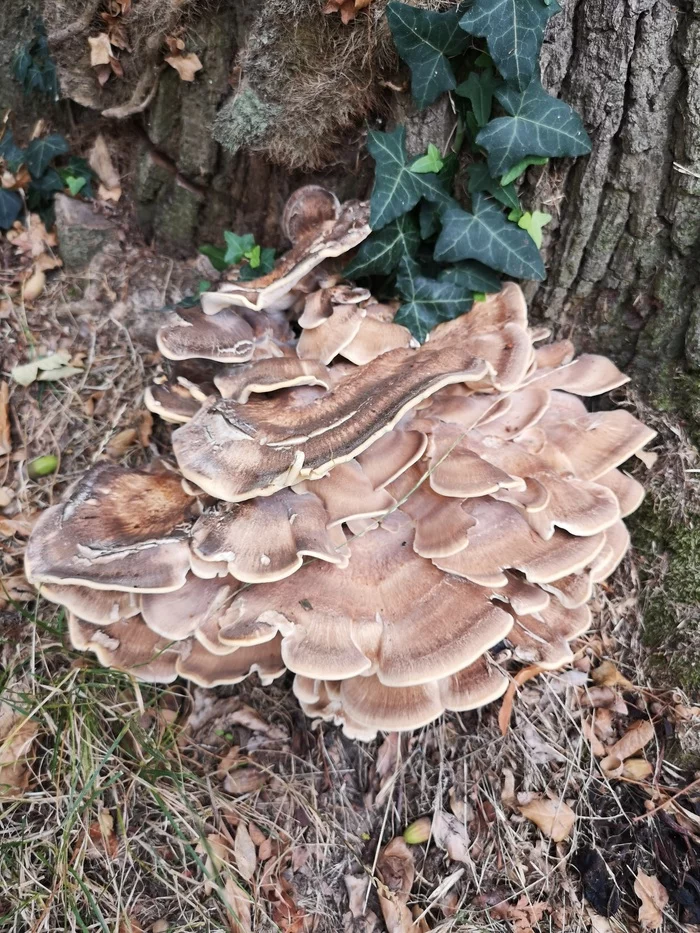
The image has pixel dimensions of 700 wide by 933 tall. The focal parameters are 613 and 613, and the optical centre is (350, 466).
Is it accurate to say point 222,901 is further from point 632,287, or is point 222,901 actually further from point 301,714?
point 632,287

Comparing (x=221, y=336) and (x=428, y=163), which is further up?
(x=428, y=163)

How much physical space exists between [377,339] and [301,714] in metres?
2.08

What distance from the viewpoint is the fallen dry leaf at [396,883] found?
2920mm

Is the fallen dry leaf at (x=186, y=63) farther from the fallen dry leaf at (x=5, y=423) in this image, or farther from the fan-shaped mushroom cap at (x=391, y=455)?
the fan-shaped mushroom cap at (x=391, y=455)

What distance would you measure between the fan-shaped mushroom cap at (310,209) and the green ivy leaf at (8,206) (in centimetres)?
210

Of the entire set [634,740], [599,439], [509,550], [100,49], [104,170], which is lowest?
[634,740]

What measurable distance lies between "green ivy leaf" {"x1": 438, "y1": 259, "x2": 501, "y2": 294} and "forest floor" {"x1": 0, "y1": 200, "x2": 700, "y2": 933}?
3.54 ft

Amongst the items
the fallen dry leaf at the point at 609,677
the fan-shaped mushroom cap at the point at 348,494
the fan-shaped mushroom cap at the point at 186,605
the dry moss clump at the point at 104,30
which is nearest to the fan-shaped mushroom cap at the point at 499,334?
the fan-shaped mushroom cap at the point at 348,494

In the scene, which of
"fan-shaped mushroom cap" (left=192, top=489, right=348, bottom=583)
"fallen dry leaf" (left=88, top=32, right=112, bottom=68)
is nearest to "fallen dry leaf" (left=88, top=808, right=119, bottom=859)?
"fan-shaped mushroom cap" (left=192, top=489, right=348, bottom=583)

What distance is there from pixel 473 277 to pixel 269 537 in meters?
1.62

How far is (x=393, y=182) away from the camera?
294cm

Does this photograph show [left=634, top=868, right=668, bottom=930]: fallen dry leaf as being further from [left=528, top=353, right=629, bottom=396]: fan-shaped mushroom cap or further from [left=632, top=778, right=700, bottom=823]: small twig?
[left=528, top=353, right=629, bottom=396]: fan-shaped mushroom cap

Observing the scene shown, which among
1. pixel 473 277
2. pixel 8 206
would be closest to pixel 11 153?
pixel 8 206

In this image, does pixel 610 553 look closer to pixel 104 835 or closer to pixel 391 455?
pixel 391 455
